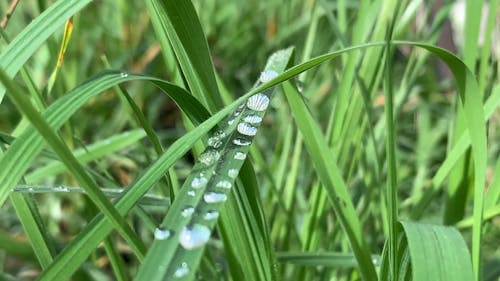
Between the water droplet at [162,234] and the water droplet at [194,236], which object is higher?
the water droplet at [162,234]

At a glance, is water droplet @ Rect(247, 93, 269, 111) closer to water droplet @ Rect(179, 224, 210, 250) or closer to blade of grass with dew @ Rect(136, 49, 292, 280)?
blade of grass with dew @ Rect(136, 49, 292, 280)

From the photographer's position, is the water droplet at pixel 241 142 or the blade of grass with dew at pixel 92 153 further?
the blade of grass with dew at pixel 92 153

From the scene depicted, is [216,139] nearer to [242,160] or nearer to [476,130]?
[242,160]

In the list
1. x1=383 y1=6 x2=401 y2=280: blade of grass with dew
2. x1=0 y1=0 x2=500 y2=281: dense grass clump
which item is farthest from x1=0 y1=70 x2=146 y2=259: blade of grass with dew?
x1=383 y1=6 x2=401 y2=280: blade of grass with dew

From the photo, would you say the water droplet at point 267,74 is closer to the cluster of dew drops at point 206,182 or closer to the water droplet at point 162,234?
the cluster of dew drops at point 206,182

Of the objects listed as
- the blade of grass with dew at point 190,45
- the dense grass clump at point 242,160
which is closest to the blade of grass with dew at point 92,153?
the dense grass clump at point 242,160

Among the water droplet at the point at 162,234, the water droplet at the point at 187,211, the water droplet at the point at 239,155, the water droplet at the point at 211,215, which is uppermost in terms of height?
the water droplet at the point at 239,155

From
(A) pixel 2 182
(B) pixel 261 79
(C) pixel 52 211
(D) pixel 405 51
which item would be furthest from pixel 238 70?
(A) pixel 2 182
